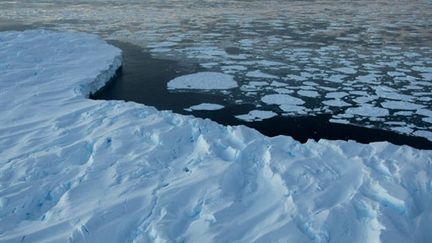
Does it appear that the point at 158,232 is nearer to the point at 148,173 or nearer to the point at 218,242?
the point at 218,242

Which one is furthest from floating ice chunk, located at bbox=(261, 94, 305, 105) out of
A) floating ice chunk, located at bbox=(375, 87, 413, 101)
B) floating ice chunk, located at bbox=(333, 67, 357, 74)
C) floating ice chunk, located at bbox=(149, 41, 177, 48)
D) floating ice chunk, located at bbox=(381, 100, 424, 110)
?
floating ice chunk, located at bbox=(149, 41, 177, 48)

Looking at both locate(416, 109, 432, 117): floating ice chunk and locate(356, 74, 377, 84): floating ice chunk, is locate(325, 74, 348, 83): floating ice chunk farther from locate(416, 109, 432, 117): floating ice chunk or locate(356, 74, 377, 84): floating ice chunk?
locate(416, 109, 432, 117): floating ice chunk

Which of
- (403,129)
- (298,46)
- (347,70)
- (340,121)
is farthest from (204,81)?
(298,46)

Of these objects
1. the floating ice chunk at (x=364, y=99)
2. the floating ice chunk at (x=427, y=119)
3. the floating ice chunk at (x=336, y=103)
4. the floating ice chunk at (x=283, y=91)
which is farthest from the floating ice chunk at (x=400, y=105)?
the floating ice chunk at (x=283, y=91)

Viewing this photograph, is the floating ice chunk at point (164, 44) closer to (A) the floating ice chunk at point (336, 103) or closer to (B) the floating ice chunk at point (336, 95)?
(B) the floating ice chunk at point (336, 95)

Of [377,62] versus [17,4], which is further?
[17,4]

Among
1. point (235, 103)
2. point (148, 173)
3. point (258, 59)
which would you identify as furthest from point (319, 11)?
point (148, 173)

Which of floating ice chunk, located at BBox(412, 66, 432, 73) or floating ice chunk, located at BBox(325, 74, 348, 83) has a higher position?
floating ice chunk, located at BBox(412, 66, 432, 73)
